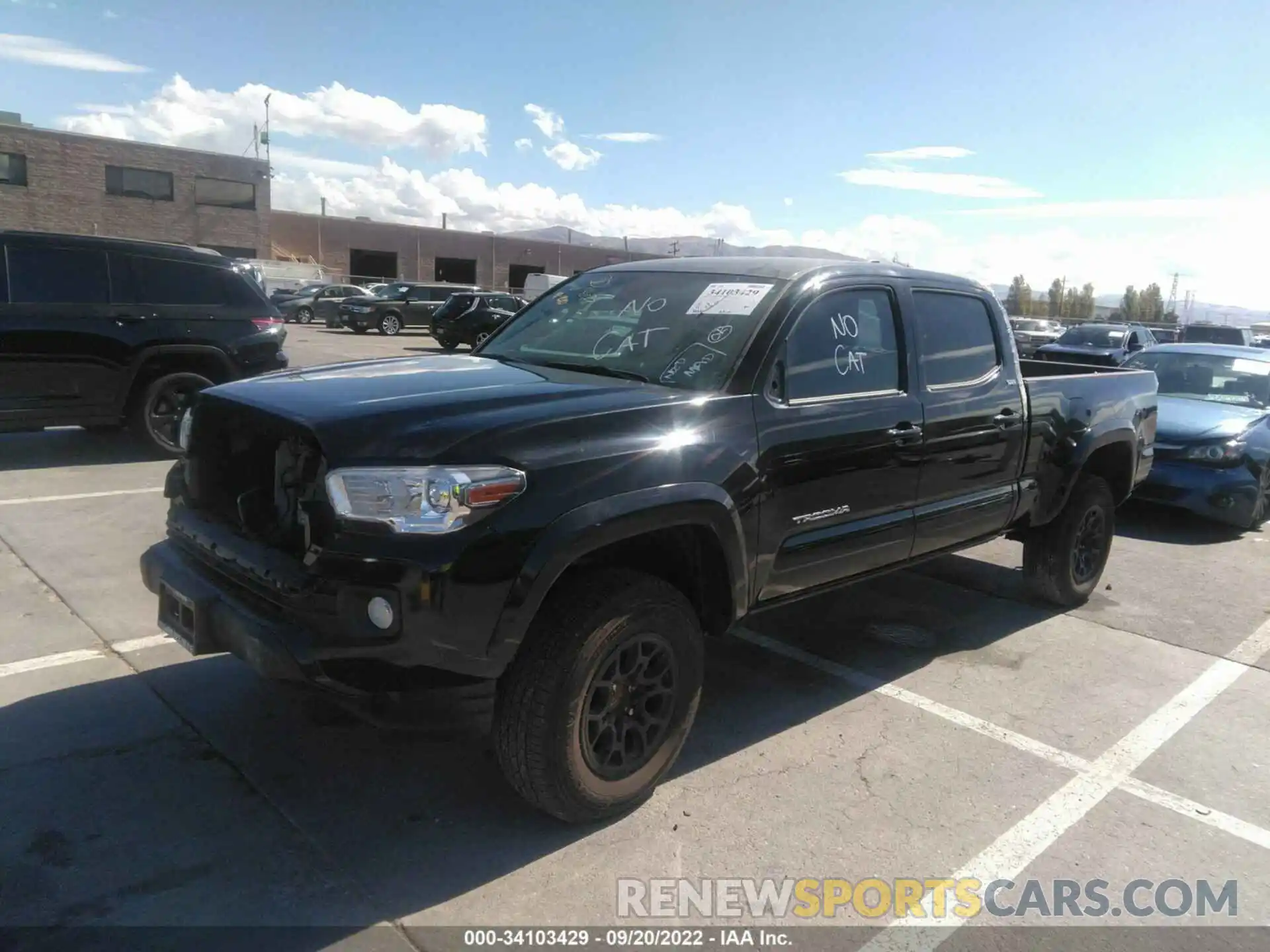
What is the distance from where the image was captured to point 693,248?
45.5 metres

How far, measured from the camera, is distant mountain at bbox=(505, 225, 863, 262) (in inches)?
180

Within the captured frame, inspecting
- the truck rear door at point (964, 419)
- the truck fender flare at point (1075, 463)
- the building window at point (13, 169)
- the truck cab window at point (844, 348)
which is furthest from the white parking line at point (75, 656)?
the building window at point (13, 169)

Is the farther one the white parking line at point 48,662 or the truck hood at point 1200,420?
the truck hood at point 1200,420

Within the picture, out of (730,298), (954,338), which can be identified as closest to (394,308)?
(954,338)

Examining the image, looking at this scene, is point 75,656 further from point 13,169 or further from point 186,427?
point 13,169

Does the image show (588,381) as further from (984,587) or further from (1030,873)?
(984,587)

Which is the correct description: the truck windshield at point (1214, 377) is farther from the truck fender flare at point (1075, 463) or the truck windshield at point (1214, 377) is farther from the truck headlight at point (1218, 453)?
the truck fender flare at point (1075, 463)

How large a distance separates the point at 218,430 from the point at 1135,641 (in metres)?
4.92

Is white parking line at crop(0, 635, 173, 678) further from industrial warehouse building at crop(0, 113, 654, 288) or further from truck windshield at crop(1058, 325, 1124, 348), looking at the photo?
industrial warehouse building at crop(0, 113, 654, 288)

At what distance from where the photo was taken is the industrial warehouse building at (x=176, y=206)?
40.6 m

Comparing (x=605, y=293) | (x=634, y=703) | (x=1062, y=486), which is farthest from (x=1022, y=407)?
(x=634, y=703)

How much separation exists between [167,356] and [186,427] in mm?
5741

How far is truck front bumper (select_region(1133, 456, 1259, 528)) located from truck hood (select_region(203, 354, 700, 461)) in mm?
6243

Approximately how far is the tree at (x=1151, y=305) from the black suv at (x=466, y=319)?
46860 mm
